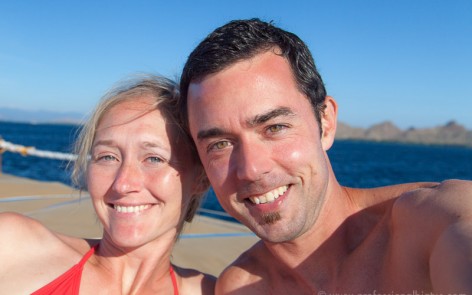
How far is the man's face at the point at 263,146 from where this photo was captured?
2012mm

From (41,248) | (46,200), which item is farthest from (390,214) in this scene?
(46,200)

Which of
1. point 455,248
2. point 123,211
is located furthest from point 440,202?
point 123,211

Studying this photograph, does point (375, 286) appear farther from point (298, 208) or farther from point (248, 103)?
point (248, 103)

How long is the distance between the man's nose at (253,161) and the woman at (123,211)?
1.57 ft

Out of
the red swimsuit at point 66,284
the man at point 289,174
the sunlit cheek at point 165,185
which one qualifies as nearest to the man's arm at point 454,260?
the man at point 289,174

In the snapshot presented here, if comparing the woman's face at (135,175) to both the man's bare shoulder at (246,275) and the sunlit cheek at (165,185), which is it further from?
the man's bare shoulder at (246,275)

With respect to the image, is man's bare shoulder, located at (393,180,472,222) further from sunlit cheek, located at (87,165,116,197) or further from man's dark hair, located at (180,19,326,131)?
sunlit cheek, located at (87,165,116,197)

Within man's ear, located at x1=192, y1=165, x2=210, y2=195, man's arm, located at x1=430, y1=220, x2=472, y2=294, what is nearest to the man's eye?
man's ear, located at x1=192, y1=165, x2=210, y2=195

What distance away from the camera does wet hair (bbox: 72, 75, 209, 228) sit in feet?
7.92

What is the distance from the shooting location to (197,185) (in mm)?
2582

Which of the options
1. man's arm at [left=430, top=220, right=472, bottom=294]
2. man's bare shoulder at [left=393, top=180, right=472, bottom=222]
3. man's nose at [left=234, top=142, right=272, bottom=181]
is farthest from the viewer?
man's nose at [left=234, top=142, right=272, bottom=181]

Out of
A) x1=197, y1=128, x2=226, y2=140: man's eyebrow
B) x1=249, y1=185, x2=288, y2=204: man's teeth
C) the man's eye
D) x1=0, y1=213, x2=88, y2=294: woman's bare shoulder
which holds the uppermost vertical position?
the man's eye

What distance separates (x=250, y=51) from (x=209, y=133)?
447 millimetres

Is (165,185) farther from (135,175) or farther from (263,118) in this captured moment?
(263,118)
